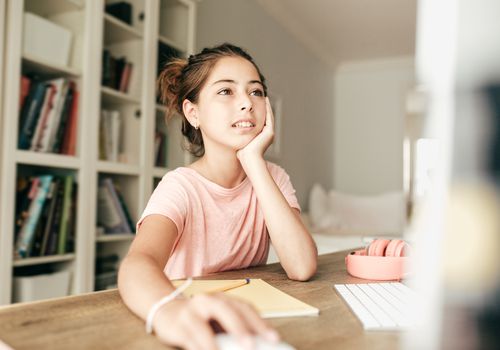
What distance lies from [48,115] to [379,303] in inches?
65.5

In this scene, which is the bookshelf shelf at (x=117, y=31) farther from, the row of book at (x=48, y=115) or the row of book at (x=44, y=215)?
the row of book at (x=44, y=215)

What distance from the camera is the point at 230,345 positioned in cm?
45

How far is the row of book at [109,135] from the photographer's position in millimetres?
2305

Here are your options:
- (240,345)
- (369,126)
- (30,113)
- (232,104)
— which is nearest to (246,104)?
(232,104)

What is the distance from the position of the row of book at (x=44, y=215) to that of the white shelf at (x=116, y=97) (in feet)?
1.46

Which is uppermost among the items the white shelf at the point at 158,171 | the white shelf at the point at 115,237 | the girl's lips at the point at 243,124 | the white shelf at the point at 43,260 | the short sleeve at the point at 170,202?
the girl's lips at the point at 243,124

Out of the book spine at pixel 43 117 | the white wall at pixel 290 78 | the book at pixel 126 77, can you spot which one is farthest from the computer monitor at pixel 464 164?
the white wall at pixel 290 78

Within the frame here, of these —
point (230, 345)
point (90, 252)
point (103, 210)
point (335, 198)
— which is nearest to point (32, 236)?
point (90, 252)

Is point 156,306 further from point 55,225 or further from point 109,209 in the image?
point 109,209

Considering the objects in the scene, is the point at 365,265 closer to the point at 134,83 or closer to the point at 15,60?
the point at 15,60

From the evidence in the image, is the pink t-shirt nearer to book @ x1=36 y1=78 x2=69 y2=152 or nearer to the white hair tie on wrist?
the white hair tie on wrist

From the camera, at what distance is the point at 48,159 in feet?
6.16

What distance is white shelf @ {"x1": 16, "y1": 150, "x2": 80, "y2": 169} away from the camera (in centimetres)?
180

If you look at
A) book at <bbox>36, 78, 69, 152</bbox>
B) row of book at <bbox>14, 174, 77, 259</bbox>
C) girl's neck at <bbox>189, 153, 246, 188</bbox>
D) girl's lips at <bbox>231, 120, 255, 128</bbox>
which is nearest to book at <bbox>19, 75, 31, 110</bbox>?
book at <bbox>36, 78, 69, 152</bbox>
